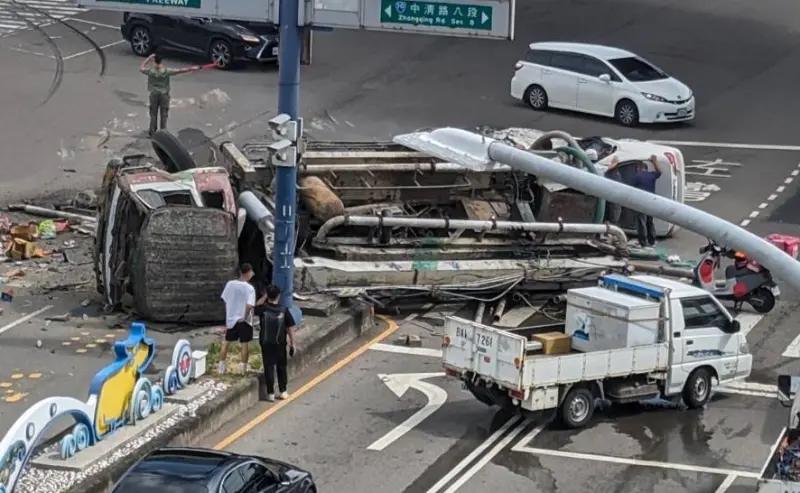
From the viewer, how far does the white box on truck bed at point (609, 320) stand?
18.6 metres

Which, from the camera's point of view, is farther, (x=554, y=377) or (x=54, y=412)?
(x=554, y=377)

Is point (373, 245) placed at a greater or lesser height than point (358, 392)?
greater

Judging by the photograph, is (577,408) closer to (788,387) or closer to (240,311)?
(788,387)

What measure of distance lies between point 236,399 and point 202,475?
4.95 metres

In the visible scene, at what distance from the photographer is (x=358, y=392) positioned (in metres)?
19.3

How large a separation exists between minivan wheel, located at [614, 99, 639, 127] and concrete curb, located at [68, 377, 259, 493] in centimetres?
1993

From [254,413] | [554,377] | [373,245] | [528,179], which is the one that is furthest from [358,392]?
[528,179]

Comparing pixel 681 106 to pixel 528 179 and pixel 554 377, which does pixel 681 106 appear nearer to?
pixel 528 179

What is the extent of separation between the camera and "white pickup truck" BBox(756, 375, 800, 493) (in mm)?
13773

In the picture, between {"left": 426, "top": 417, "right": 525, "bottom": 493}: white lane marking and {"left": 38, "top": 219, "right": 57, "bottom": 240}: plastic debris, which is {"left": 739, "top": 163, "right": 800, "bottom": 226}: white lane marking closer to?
{"left": 426, "top": 417, "right": 525, "bottom": 493}: white lane marking

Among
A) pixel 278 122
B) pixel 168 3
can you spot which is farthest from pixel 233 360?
pixel 168 3

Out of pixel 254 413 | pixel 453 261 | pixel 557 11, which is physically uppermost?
pixel 557 11

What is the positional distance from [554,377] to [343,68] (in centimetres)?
2325

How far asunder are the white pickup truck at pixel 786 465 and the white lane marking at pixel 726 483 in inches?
50.8
